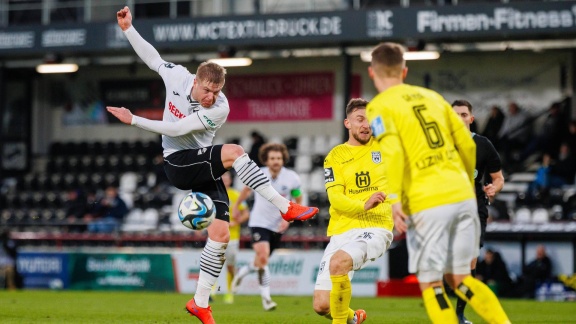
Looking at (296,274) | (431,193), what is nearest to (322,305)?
(431,193)

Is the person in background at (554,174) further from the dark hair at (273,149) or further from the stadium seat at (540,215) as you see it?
the dark hair at (273,149)

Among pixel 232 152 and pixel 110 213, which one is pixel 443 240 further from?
pixel 110 213

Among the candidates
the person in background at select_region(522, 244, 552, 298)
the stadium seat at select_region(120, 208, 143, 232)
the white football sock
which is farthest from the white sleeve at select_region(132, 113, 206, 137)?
the stadium seat at select_region(120, 208, 143, 232)

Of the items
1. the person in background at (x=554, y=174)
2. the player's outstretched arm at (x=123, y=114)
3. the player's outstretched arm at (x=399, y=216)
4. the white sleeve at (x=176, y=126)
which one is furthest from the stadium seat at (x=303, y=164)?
the player's outstretched arm at (x=399, y=216)

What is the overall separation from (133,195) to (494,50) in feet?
32.6

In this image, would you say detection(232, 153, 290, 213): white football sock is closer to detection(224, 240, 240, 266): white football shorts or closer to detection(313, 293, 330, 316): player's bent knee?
detection(313, 293, 330, 316): player's bent knee

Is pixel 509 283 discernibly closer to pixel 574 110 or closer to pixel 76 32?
pixel 574 110

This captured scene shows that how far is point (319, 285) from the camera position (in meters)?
9.26

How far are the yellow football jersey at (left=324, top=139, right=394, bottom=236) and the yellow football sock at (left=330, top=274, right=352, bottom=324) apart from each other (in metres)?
0.59

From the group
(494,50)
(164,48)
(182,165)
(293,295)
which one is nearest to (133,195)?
(164,48)

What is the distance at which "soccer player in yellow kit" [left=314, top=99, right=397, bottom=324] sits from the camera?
9.05 metres

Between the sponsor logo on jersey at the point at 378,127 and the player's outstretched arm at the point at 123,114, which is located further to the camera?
the player's outstretched arm at the point at 123,114

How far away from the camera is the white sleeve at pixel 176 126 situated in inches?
360

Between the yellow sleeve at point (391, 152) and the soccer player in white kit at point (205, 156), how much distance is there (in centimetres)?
236
